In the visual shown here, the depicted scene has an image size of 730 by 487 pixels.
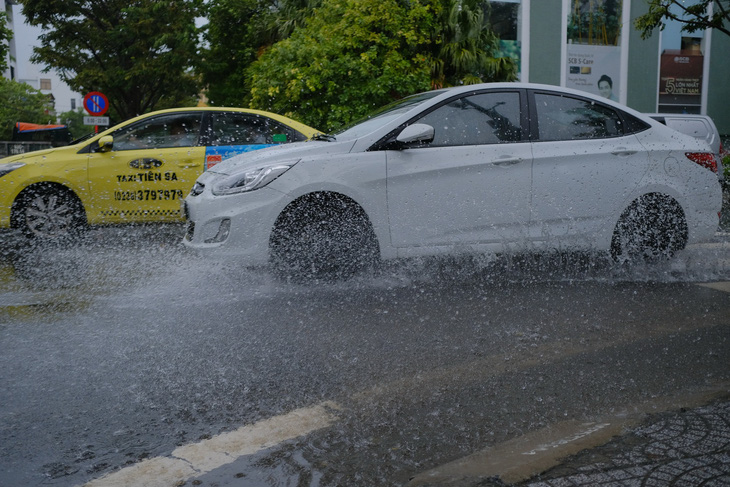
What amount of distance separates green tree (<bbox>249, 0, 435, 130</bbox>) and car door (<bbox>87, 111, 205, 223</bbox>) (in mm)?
5387

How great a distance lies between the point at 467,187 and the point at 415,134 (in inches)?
23.8

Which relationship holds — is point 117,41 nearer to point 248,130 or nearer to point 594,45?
point 594,45

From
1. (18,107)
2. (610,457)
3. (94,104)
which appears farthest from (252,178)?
(18,107)

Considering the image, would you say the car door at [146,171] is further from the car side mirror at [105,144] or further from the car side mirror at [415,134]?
the car side mirror at [415,134]

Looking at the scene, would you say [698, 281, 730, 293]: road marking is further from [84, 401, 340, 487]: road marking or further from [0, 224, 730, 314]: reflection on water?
[84, 401, 340, 487]: road marking

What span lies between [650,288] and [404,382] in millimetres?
3059

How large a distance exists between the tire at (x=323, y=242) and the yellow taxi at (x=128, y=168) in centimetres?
357

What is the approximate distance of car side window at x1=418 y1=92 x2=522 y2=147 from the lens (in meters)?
6.00

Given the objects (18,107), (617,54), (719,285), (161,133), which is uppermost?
(617,54)

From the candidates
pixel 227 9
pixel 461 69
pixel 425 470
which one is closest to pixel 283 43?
pixel 461 69

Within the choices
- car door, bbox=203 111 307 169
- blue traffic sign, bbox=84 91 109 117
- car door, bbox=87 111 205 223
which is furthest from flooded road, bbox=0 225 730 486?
blue traffic sign, bbox=84 91 109 117

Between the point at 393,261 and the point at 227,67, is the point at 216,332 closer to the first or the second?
the point at 393,261

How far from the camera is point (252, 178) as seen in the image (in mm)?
5625

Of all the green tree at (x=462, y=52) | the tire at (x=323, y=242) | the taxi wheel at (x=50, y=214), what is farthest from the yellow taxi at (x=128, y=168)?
the green tree at (x=462, y=52)
